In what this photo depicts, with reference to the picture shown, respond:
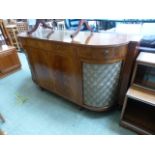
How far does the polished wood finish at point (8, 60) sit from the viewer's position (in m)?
2.57

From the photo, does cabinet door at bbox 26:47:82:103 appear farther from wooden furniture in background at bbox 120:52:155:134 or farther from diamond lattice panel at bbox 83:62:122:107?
wooden furniture in background at bbox 120:52:155:134

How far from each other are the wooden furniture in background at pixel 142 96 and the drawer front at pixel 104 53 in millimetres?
167

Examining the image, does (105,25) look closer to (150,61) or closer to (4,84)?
(150,61)

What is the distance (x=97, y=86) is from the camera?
1368mm

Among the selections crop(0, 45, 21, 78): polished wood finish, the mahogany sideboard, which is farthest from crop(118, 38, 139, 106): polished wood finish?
crop(0, 45, 21, 78): polished wood finish

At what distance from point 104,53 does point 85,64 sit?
0.76 feet

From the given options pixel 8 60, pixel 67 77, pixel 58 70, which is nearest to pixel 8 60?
pixel 8 60

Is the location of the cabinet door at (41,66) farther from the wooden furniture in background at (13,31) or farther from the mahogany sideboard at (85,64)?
the wooden furniture in background at (13,31)

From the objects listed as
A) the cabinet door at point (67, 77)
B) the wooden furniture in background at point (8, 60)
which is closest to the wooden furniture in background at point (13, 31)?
the wooden furniture in background at point (8, 60)

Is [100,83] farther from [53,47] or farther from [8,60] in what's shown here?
[8,60]

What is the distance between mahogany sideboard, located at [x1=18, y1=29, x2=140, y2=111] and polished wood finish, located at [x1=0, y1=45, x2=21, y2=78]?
43.0 inches

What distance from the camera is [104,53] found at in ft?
3.78

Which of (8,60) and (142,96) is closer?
(142,96)

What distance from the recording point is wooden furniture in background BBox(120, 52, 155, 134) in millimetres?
1167
